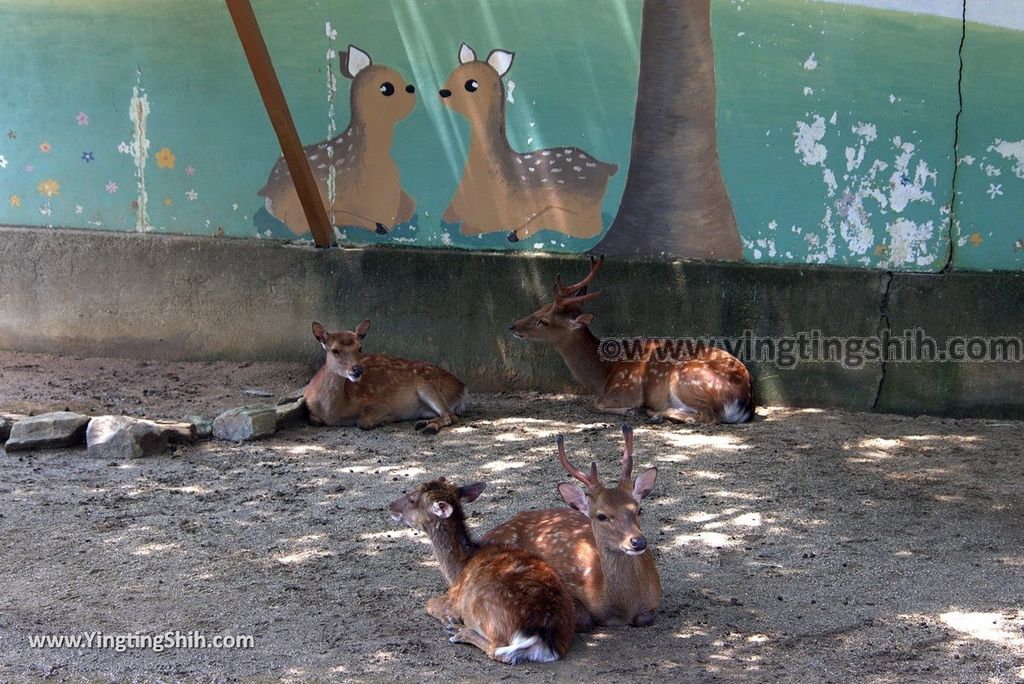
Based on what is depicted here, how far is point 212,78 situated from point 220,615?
518 centimetres

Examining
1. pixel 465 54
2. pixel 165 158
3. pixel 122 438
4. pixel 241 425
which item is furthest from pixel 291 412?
pixel 465 54

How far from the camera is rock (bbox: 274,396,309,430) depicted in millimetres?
7459

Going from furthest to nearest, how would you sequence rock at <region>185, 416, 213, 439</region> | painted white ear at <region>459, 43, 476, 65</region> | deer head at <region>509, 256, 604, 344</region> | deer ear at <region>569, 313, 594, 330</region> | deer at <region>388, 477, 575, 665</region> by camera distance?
painted white ear at <region>459, 43, 476, 65</region>, deer head at <region>509, 256, 604, 344</region>, deer ear at <region>569, 313, 594, 330</region>, rock at <region>185, 416, 213, 439</region>, deer at <region>388, 477, 575, 665</region>

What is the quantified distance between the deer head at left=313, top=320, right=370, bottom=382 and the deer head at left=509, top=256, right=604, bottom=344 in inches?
41.7

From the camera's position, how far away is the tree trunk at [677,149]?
26.0 feet

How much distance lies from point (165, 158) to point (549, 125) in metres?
2.86

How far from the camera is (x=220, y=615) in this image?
15.2 feet

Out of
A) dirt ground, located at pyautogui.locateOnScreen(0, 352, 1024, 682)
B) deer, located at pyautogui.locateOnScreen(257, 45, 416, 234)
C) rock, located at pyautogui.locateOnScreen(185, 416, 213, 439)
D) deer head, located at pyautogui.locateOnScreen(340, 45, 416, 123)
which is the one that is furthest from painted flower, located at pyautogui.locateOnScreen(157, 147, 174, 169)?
rock, located at pyautogui.locateOnScreen(185, 416, 213, 439)

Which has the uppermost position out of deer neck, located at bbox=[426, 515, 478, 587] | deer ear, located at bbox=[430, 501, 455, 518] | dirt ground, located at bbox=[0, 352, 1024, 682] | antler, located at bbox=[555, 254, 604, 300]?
antler, located at bbox=[555, 254, 604, 300]

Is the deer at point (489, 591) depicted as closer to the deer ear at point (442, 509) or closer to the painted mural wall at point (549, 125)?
the deer ear at point (442, 509)

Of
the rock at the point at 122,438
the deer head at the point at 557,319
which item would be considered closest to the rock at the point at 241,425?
the rock at the point at 122,438

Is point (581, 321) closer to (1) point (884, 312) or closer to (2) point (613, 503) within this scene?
(1) point (884, 312)

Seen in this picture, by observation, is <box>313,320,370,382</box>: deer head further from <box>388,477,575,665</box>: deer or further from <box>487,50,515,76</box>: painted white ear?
<box>388,477,575,665</box>: deer

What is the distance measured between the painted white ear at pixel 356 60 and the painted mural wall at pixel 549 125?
0.01m
